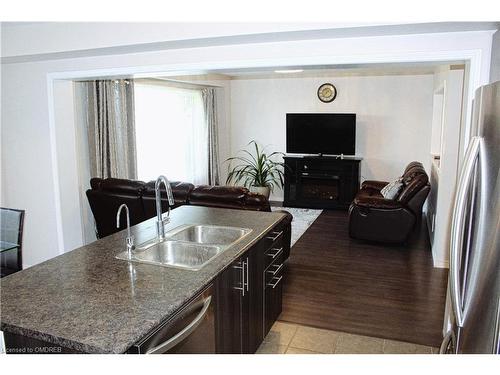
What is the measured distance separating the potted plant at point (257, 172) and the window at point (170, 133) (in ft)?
2.57

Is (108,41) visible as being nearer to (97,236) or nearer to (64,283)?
(64,283)

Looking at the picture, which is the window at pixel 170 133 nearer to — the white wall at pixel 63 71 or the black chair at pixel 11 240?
the white wall at pixel 63 71

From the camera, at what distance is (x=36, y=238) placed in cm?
424

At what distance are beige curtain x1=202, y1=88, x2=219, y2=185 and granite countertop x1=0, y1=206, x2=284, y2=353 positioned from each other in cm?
559

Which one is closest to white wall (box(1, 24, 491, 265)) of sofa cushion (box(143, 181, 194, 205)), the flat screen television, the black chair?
sofa cushion (box(143, 181, 194, 205))

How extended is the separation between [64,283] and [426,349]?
8.11 ft

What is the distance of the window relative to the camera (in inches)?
247

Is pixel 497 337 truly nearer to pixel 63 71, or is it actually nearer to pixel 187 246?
pixel 187 246

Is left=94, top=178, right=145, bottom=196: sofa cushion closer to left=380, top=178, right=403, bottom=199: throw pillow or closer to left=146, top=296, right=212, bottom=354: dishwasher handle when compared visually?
left=146, top=296, right=212, bottom=354: dishwasher handle

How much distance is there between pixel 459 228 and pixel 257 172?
629 centimetres

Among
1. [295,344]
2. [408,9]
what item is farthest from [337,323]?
[408,9]

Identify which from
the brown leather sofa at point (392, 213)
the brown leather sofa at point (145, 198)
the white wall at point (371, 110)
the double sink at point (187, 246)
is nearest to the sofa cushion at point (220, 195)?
the brown leather sofa at point (145, 198)

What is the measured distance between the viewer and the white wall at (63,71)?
2.51 m

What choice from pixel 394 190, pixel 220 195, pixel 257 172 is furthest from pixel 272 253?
pixel 257 172
